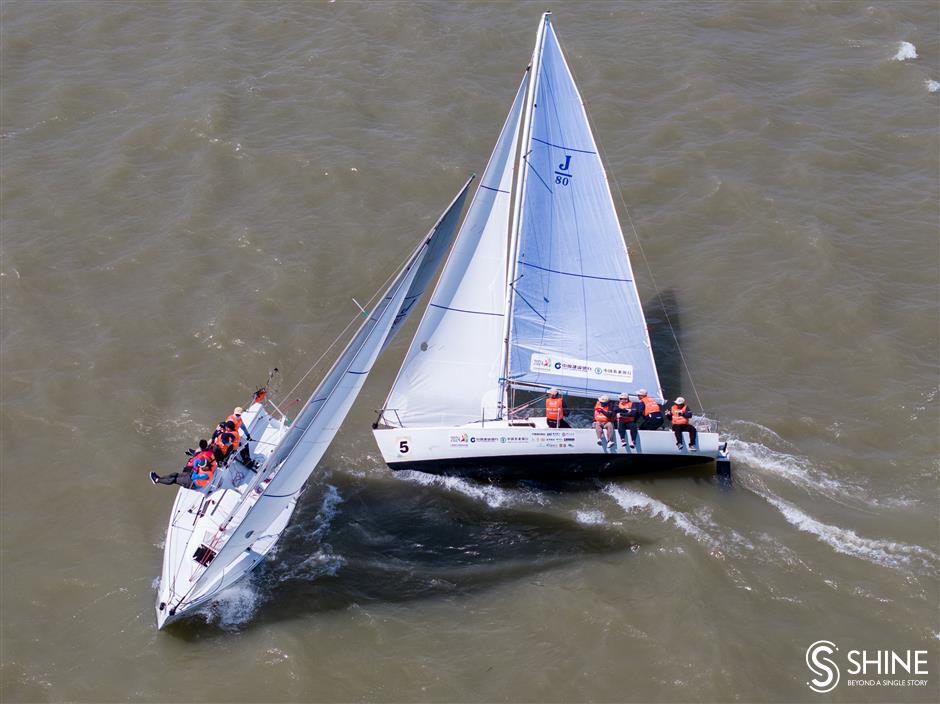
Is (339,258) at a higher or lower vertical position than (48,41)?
lower

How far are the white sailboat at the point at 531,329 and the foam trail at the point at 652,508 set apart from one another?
596 mm

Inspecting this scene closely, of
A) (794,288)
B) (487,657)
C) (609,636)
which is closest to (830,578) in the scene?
(609,636)

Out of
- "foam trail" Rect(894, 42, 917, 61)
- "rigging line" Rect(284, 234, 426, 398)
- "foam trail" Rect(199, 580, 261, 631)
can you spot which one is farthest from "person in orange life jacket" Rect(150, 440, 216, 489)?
"foam trail" Rect(894, 42, 917, 61)

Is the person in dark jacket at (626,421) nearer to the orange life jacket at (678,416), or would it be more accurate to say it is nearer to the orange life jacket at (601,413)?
the orange life jacket at (601,413)

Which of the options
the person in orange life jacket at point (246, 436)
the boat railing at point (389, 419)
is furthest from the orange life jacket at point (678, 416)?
the person in orange life jacket at point (246, 436)

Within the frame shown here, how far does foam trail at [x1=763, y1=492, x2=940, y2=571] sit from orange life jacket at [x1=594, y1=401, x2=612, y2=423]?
437 centimetres

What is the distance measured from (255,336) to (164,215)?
5812mm

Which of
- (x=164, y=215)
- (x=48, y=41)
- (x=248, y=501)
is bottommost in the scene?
(x=248, y=501)

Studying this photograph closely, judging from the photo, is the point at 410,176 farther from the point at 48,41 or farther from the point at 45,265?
the point at 48,41

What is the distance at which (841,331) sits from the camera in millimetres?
26797

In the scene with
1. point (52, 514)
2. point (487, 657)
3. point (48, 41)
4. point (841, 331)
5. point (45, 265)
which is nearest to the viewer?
point (487, 657)

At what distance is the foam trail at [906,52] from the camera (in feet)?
117

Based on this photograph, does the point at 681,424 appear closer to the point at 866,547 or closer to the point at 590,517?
the point at 590,517

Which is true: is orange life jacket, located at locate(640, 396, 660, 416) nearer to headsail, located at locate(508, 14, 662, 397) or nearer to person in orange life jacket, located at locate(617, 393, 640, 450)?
person in orange life jacket, located at locate(617, 393, 640, 450)
